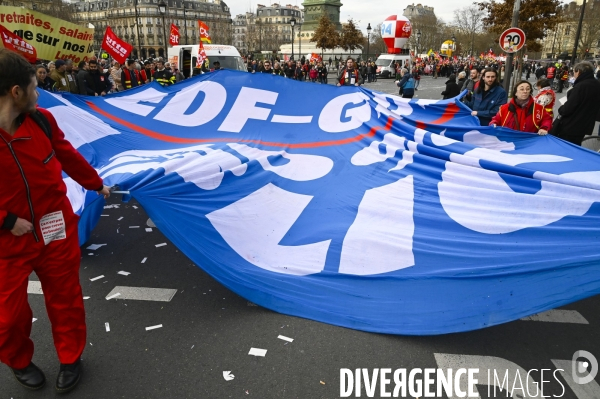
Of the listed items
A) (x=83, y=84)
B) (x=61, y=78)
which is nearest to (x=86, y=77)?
(x=83, y=84)

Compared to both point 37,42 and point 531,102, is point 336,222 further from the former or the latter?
point 37,42

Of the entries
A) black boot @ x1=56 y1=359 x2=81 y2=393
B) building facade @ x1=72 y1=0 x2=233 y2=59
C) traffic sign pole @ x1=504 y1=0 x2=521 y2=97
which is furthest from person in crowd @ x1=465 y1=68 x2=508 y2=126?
building facade @ x1=72 y1=0 x2=233 y2=59

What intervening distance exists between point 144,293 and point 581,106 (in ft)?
22.0

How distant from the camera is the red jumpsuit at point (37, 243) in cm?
230

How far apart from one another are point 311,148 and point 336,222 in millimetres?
1344

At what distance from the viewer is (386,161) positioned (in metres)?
4.25

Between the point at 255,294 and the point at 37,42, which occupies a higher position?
the point at 37,42

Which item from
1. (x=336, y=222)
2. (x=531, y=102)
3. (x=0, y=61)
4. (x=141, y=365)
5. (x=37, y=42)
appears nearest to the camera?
(x=0, y=61)

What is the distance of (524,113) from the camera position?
5.53 meters

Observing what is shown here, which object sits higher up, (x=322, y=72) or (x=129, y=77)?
(x=322, y=72)

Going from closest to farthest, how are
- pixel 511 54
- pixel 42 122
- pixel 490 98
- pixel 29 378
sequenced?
pixel 42 122
pixel 29 378
pixel 490 98
pixel 511 54

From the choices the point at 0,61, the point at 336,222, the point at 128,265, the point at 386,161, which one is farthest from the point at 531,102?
the point at 0,61

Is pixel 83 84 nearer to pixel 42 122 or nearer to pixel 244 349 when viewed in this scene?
pixel 42 122

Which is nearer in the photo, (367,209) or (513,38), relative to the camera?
(367,209)
